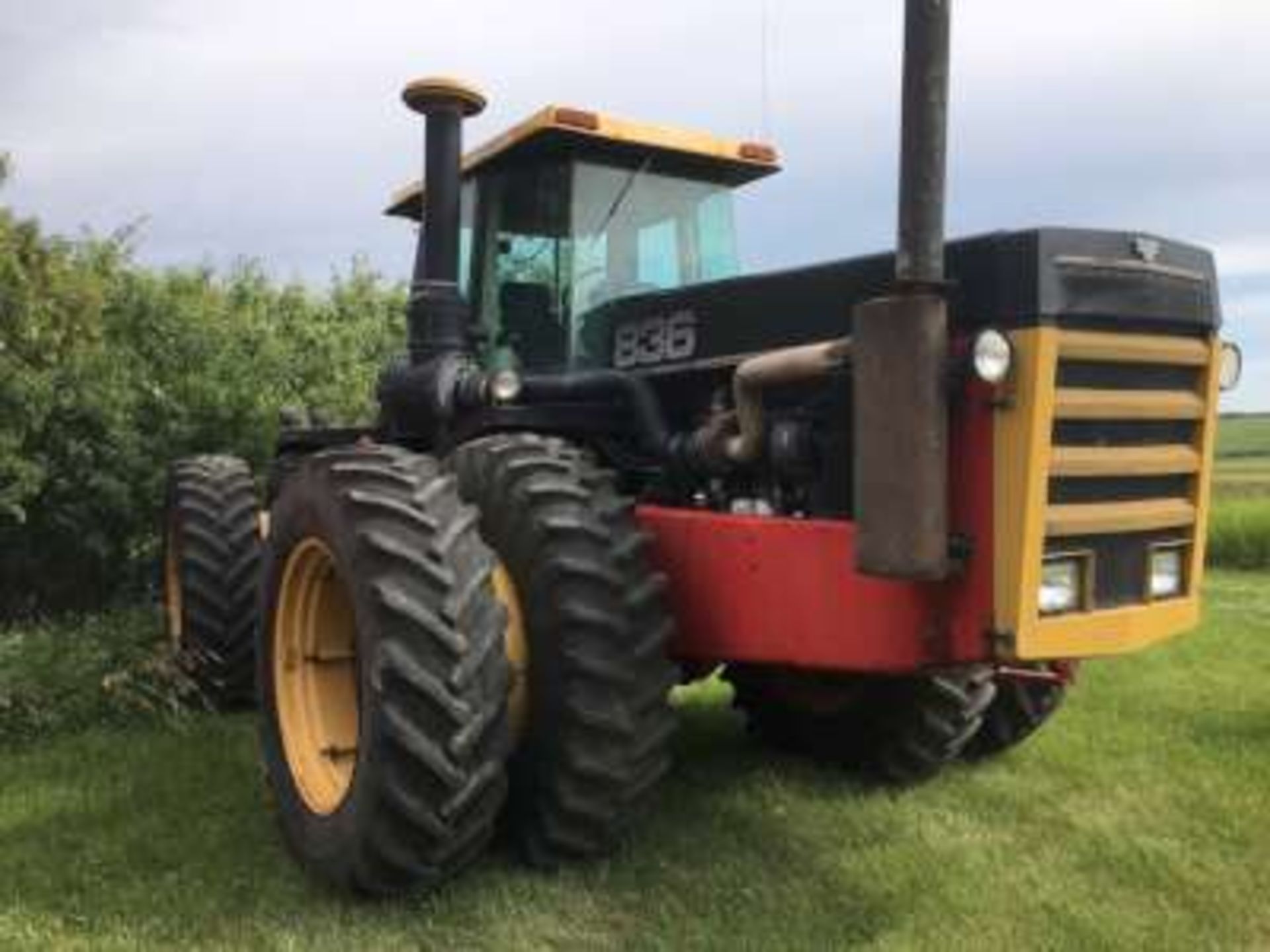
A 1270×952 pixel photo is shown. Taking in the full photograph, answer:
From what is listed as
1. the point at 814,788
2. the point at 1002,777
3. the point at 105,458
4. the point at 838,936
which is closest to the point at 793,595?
the point at 838,936

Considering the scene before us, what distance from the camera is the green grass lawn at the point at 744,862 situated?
4379 millimetres

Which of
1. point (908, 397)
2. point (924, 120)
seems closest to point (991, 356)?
point (908, 397)

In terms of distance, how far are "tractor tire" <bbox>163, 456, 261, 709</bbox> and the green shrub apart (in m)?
14.4

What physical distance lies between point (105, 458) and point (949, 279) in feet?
28.9

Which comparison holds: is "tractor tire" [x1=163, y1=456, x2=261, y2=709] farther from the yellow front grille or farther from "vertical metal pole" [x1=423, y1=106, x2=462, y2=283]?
the yellow front grille

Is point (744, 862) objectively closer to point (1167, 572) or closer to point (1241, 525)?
point (1167, 572)

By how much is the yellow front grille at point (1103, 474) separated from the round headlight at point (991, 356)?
0.05 meters

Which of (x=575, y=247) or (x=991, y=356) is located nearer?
(x=991, y=356)

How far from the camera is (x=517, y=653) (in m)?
4.62

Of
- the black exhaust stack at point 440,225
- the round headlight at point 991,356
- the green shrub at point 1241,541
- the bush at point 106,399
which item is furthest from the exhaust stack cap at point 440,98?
the green shrub at point 1241,541

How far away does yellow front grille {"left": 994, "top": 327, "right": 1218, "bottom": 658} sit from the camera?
3953 millimetres

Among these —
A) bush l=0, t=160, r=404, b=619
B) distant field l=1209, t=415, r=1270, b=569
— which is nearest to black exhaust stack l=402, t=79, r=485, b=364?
bush l=0, t=160, r=404, b=619

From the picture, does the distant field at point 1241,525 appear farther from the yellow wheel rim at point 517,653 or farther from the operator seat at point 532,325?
the yellow wheel rim at point 517,653

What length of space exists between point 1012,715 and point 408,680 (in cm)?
291
